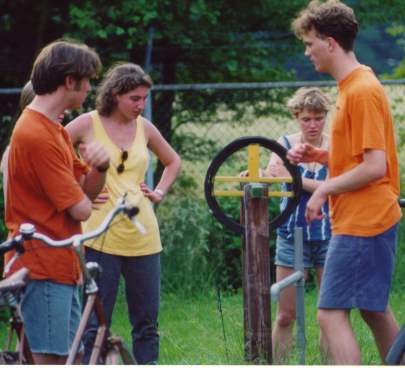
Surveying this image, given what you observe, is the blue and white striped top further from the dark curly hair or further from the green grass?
the dark curly hair

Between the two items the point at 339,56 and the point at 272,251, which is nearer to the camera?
the point at 339,56

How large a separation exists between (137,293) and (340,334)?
1.29 meters

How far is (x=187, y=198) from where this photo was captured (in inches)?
397

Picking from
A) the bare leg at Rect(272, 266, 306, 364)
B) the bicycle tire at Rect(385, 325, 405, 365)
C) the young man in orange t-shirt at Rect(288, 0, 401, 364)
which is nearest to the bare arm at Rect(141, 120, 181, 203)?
the bare leg at Rect(272, 266, 306, 364)

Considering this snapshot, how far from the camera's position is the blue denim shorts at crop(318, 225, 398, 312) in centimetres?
523

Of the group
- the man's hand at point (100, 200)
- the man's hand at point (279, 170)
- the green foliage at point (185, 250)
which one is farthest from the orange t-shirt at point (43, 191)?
the green foliage at point (185, 250)

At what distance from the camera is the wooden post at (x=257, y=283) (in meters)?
6.14

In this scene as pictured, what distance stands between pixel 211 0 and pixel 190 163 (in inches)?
55.0

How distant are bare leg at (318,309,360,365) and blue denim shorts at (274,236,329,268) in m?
1.21

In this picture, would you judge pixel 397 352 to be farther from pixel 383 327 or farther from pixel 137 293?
pixel 137 293

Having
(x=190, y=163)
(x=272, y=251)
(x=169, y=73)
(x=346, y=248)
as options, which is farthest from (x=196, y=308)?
(x=346, y=248)

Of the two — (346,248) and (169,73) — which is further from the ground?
(169,73)

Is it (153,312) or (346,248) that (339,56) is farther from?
(153,312)

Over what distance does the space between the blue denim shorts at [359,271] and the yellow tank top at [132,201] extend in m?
1.16
